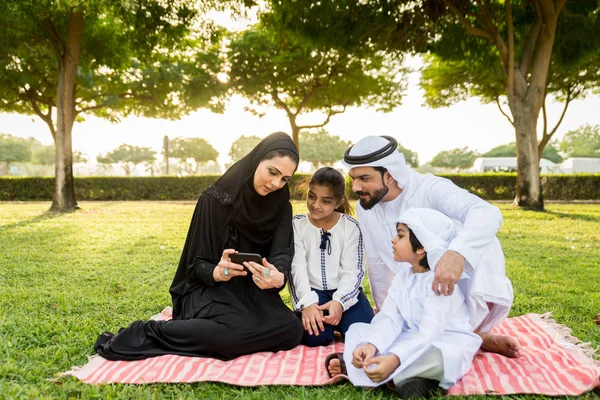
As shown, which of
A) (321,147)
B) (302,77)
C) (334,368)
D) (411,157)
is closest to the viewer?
(334,368)

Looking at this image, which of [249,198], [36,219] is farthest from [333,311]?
[36,219]

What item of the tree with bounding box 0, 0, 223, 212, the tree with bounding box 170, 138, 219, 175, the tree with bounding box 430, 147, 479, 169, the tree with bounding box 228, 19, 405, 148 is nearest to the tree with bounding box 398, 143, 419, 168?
the tree with bounding box 430, 147, 479, 169

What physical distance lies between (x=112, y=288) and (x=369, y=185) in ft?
10.7

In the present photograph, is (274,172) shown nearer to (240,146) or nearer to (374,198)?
(374,198)

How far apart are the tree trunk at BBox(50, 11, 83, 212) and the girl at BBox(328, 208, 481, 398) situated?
13561mm

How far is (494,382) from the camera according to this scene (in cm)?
277

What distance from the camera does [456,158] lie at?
91.7 m

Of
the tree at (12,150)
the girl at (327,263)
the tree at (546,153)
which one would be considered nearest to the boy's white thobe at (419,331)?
the girl at (327,263)

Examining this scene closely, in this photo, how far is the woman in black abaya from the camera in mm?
3182

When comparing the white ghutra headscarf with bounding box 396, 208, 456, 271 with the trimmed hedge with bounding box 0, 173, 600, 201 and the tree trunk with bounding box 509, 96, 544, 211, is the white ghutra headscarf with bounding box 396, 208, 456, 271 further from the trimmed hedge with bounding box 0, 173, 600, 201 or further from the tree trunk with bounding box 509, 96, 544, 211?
the trimmed hedge with bounding box 0, 173, 600, 201

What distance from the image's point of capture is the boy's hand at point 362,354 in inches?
102

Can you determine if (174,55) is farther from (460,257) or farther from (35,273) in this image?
(460,257)

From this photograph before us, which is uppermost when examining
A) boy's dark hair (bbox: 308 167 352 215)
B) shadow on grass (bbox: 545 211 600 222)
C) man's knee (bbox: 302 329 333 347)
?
boy's dark hair (bbox: 308 167 352 215)

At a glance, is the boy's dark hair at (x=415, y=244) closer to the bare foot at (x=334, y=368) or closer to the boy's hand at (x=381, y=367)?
the boy's hand at (x=381, y=367)
